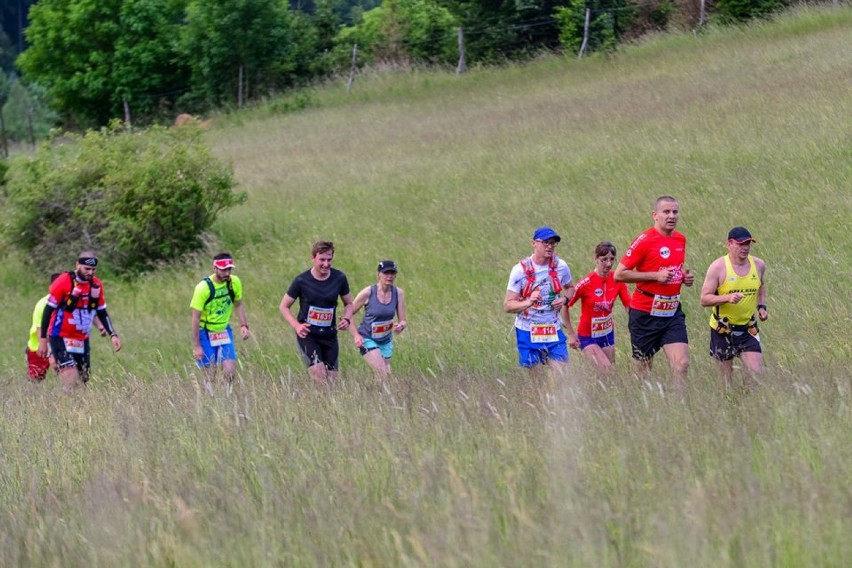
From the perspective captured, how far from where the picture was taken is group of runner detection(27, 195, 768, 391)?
30.4 ft

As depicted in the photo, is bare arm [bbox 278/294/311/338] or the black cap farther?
bare arm [bbox 278/294/311/338]

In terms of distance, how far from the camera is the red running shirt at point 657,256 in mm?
9414

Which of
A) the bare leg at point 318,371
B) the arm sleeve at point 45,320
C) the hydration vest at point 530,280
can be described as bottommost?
the bare leg at point 318,371

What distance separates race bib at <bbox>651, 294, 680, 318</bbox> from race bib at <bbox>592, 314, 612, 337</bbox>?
0.72 m

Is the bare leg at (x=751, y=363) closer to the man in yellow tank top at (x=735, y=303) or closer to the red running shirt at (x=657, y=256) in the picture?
the man in yellow tank top at (x=735, y=303)

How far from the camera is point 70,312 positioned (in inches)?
482

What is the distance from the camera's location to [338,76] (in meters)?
45.3

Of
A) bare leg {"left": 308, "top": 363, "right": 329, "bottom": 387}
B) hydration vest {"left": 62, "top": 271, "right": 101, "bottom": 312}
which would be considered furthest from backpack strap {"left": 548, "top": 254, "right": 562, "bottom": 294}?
hydration vest {"left": 62, "top": 271, "right": 101, "bottom": 312}

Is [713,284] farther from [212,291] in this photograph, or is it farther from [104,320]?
[104,320]

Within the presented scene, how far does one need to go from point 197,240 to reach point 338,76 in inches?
988

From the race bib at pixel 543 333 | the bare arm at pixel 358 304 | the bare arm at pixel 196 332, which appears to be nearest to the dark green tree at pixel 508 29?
the bare arm at pixel 196 332

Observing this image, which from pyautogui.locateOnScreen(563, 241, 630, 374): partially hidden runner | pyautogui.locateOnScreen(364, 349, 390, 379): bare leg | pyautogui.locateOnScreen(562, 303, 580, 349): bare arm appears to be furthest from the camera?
pyautogui.locateOnScreen(364, 349, 390, 379): bare leg

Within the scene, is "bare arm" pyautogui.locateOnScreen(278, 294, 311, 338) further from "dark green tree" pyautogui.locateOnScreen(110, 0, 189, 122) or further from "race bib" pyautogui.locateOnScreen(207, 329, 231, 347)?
"dark green tree" pyautogui.locateOnScreen(110, 0, 189, 122)

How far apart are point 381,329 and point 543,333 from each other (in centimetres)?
172
